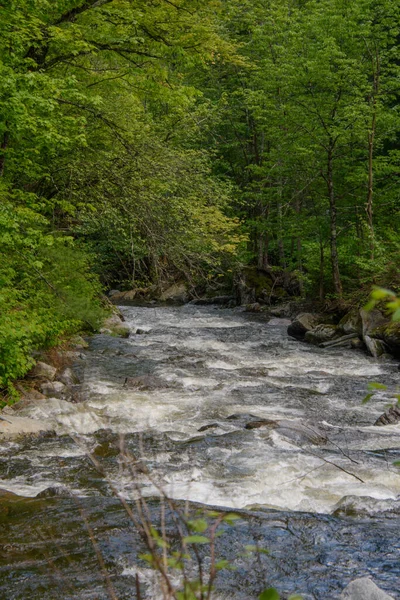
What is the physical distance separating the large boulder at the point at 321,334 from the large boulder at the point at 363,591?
12497 millimetres

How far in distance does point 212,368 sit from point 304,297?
33.6 ft

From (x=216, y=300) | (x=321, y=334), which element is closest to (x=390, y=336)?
(x=321, y=334)

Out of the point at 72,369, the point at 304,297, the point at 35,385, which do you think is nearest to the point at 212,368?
the point at 72,369

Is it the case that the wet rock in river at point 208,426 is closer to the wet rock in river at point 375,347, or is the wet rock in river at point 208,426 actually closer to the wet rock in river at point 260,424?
the wet rock in river at point 260,424

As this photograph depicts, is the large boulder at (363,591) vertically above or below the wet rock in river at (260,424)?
above

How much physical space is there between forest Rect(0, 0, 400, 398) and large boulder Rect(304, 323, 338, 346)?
1339 mm

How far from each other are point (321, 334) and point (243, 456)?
9.85 metres

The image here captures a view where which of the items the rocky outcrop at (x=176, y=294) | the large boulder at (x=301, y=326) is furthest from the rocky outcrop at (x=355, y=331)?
the rocky outcrop at (x=176, y=294)

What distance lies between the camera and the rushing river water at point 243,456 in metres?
4.76

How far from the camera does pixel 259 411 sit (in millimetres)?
9789

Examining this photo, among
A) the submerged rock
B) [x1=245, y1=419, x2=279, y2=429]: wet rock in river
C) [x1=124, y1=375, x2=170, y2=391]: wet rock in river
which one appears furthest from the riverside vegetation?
[x1=245, y1=419, x2=279, y2=429]: wet rock in river

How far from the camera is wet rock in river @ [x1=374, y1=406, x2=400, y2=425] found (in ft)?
29.5

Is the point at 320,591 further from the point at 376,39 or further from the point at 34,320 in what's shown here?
the point at 376,39

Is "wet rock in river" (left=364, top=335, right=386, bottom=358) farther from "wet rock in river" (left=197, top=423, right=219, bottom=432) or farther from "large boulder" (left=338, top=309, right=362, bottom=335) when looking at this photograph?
"wet rock in river" (left=197, top=423, right=219, bottom=432)
